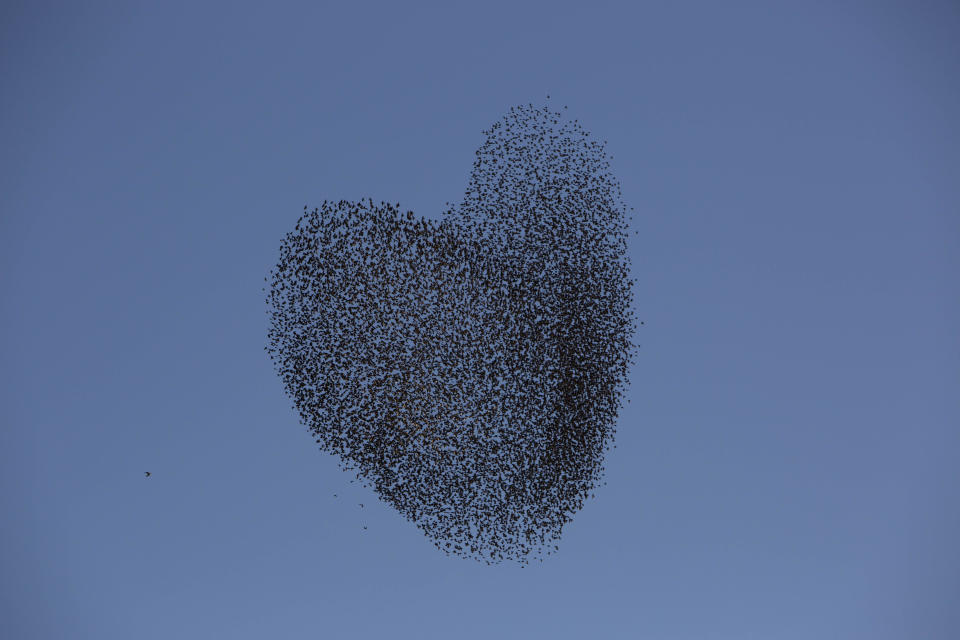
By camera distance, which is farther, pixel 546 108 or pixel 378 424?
pixel 546 108

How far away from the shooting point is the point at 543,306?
571 centimetres

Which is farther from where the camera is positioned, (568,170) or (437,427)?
(568,170)

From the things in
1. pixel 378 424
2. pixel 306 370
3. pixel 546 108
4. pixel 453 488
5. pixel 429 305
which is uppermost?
pixel 546 108

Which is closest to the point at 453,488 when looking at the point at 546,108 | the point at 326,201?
the point at 326,201

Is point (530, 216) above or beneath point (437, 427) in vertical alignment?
above

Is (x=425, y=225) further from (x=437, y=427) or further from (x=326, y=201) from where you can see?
(x=437, y=427)

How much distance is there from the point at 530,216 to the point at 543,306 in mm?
819

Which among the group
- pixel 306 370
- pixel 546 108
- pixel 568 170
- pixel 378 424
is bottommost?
pixel 378 424

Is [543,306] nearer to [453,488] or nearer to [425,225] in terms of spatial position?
[425,225]

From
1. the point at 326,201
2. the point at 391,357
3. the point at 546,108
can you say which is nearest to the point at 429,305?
the point at 391,357

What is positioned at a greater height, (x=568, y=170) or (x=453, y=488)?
(x=568, y=170)

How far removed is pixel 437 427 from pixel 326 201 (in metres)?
2.28

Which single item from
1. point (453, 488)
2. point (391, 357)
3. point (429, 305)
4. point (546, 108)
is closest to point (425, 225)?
point (429, 305)

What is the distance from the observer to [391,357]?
5.64m
